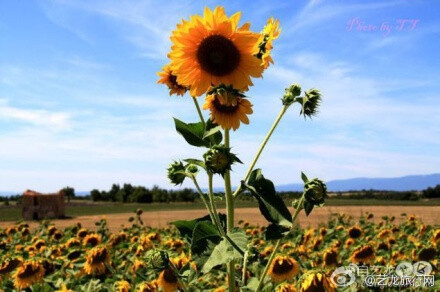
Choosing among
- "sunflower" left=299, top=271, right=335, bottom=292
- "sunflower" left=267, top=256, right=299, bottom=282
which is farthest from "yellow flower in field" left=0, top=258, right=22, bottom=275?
"sunflower" left=299, top=271, right=335, bottom=292

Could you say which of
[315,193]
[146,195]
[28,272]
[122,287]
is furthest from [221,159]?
[146,195]

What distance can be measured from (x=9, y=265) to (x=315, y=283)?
12.4 feet

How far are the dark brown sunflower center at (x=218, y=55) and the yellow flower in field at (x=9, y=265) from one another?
4073 millimetres

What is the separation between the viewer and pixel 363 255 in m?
6.13

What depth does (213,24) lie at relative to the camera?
210cm

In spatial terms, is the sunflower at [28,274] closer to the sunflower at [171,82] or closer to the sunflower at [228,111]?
the sunflower at [171,82]

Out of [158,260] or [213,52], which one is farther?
[158,260]

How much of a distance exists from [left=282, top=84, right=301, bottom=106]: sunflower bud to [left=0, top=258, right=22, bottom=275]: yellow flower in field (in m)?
4.03

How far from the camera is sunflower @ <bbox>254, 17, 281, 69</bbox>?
2217mm

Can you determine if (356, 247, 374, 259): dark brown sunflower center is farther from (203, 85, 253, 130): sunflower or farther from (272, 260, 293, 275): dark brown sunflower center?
(203, 85, 253, 130): sunflower

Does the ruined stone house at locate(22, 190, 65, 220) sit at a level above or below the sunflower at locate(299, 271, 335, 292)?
above

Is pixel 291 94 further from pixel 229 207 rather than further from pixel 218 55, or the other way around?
pixel 229 207

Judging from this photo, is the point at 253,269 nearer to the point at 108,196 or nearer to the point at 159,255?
the point at 159,255

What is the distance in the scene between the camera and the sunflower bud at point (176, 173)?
2432 mm
